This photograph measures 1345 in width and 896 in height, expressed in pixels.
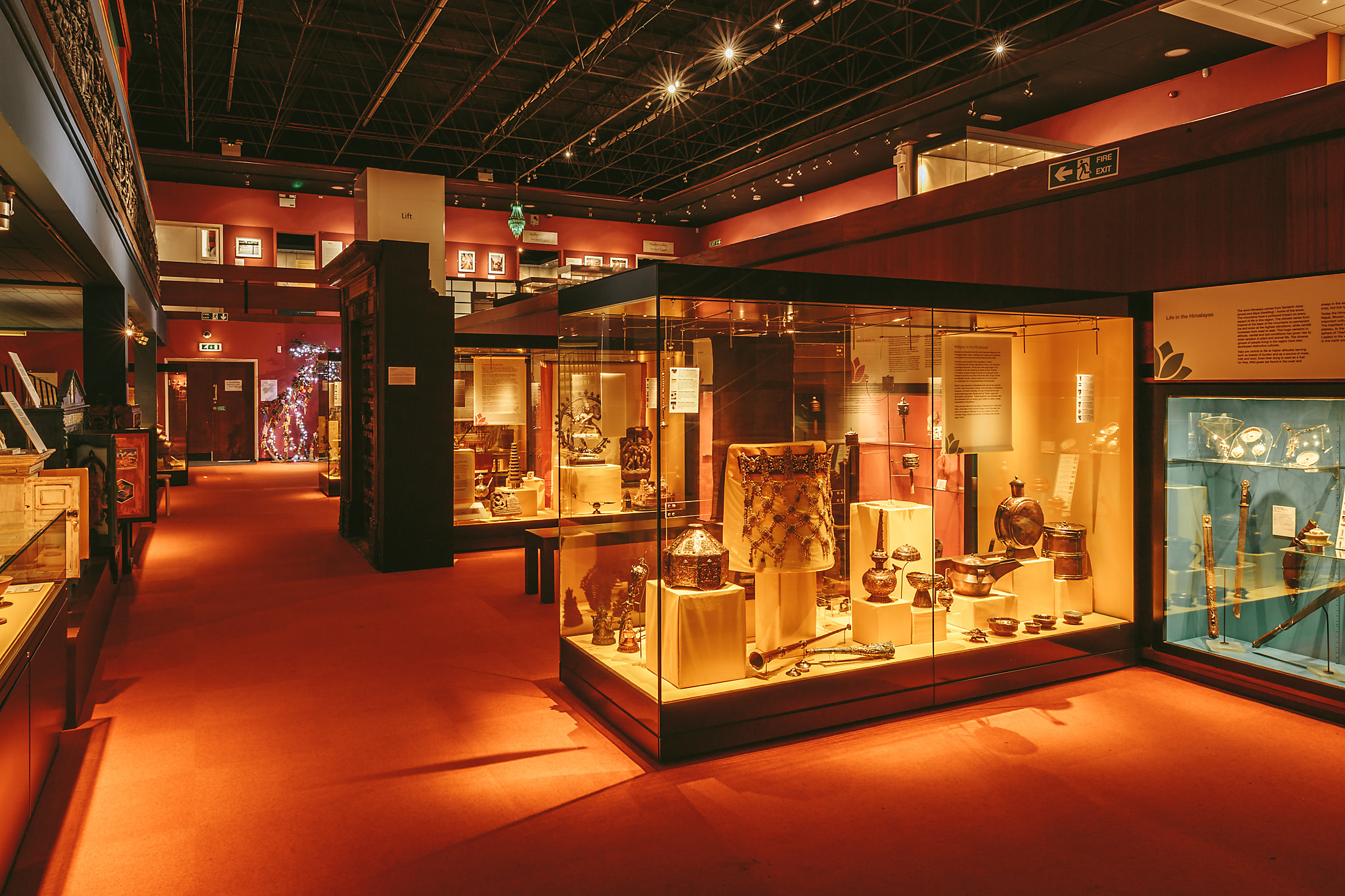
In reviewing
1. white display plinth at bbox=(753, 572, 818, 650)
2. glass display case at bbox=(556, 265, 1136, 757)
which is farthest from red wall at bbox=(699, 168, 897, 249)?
white display plinth at bbox=(753, 572, 818, 650)

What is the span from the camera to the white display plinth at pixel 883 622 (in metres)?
3.98

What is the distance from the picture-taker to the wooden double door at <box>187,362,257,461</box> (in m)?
18.2

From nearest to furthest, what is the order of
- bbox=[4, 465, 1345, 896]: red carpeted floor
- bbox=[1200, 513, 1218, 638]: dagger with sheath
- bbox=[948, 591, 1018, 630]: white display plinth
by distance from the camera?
1. bbox=[4, 465, 1345, 896]: red carpeted floor
2. bbox=[948, 591, 1018, 630]: white display plinth
3. bbox=[1200, 513, 1218, 638]: dagger with sheath

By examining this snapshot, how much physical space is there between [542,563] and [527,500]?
2943mm

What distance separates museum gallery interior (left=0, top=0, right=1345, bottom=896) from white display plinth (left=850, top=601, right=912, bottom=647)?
0.02 metres

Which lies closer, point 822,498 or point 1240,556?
point 822,498

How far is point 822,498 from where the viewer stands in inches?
153

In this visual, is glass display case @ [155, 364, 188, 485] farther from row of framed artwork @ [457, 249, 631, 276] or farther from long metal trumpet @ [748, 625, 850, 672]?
long metal trumpet @ [748, 625, 850, 672]

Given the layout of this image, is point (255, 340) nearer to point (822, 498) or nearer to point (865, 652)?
point (822, 498)

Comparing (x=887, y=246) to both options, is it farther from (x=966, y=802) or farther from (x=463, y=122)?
(x=463, y=122)

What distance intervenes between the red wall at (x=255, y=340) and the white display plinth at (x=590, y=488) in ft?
51.9

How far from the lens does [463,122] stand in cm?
1413

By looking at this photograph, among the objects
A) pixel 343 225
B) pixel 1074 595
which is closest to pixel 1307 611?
pixel 1074 595

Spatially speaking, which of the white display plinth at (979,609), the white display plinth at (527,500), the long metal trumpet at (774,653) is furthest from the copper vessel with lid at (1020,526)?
the white display plinth at (527,500)
